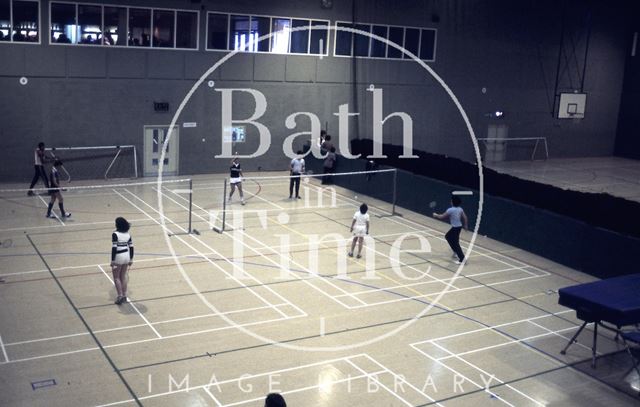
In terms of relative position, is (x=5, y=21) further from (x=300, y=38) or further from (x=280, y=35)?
(x=300, y=38)

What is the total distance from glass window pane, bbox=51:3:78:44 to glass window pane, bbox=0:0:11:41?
1.53 meters

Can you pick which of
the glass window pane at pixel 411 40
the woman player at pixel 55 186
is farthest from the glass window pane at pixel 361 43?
the woman player at pixel 55 186

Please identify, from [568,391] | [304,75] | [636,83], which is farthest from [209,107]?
[636,83]

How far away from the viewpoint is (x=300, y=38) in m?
32.2

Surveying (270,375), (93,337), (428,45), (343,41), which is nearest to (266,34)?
(343,41)

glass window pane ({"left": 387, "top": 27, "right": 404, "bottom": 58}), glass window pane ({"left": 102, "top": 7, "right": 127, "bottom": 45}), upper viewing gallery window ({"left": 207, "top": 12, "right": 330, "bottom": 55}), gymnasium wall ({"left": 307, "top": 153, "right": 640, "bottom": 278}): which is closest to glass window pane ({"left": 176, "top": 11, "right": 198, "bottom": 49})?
upper viewing gallery window ({"left": 207, "top": 12, "right": 330, "bottom": 55})

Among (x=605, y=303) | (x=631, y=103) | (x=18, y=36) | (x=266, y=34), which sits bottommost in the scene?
(x=605, y=303)

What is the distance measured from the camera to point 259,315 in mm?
14758

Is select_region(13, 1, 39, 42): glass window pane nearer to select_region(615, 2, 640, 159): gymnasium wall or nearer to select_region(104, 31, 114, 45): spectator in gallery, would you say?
select_region(104, 31, 114, 45): spectator in gallery

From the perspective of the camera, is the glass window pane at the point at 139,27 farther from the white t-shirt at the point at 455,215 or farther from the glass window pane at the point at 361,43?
the white t-shirt at the point at 455,215

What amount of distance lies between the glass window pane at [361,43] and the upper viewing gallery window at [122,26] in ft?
26.0

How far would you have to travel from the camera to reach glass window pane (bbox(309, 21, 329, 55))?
32.4 metres

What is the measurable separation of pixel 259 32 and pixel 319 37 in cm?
300

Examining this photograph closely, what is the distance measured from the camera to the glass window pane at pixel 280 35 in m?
31.6
